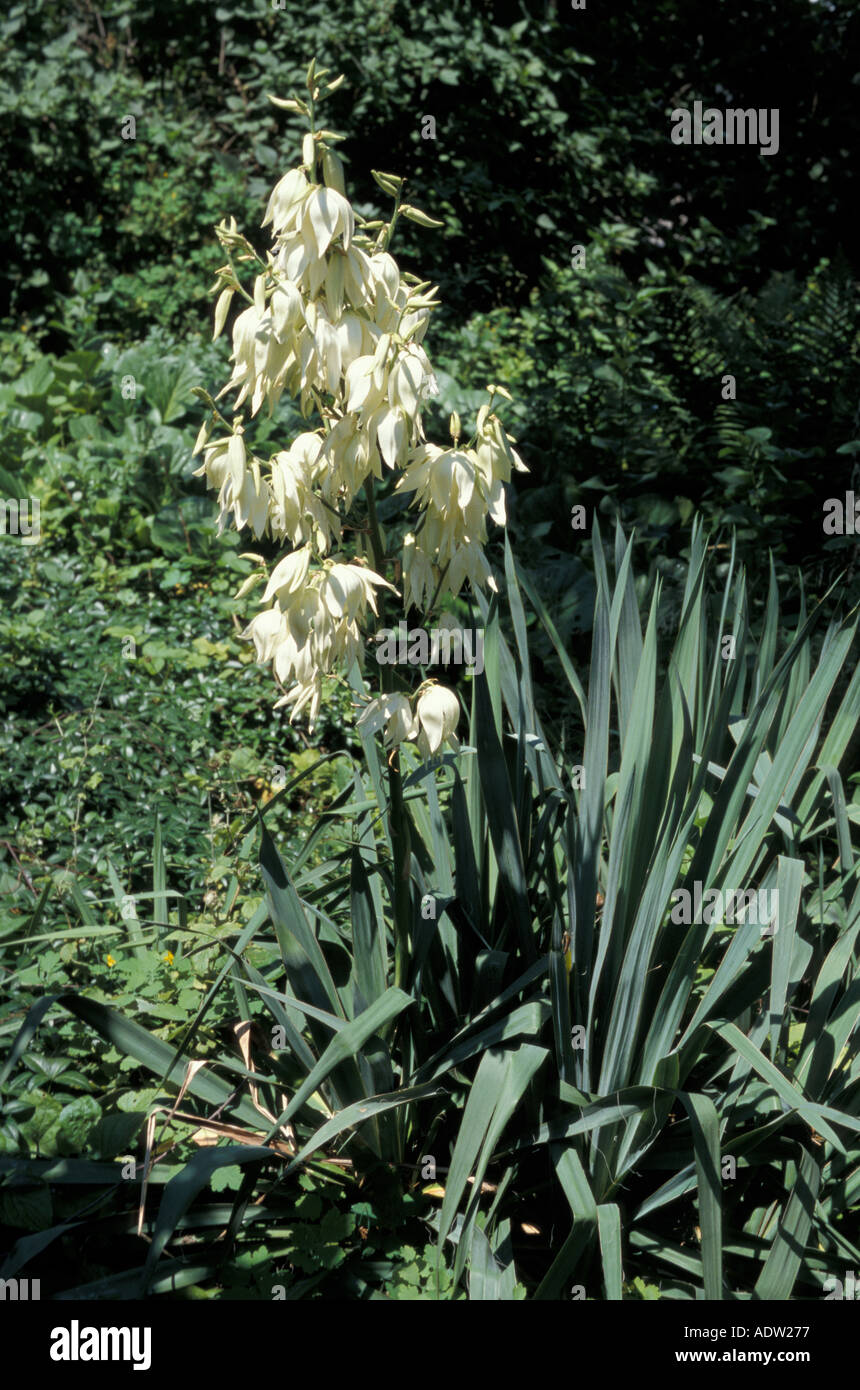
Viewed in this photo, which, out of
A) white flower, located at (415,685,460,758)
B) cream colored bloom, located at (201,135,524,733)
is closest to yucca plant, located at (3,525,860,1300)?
white flower, located at (415,685,460,758)

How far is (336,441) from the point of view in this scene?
164 centimetres

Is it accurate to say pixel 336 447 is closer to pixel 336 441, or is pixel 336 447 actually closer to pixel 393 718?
pixel 336 441

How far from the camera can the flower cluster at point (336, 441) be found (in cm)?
156

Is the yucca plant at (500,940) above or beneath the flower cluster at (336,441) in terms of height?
beneath

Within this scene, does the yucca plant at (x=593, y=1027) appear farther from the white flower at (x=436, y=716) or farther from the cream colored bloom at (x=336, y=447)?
the cream colored bloom at (x=336, y=447)

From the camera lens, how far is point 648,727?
190cm

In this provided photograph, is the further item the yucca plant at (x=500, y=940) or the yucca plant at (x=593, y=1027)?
the yucca plant at (x=593, y=1027)

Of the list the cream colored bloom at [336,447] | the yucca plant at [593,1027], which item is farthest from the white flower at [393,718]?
the yucca plant at [593,1027]

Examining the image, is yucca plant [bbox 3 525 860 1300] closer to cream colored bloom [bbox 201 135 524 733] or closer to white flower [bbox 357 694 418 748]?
white flower [bbox 357 694 418 748]

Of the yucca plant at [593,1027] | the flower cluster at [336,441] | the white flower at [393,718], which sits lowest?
the yucca plant at [593,1027]

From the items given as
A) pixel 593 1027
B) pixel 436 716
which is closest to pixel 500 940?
pixel 593 1027

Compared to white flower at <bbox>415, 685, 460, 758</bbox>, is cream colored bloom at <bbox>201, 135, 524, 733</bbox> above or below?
above

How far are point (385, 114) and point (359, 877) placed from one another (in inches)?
211

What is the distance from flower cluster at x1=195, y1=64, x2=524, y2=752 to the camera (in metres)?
1.56
